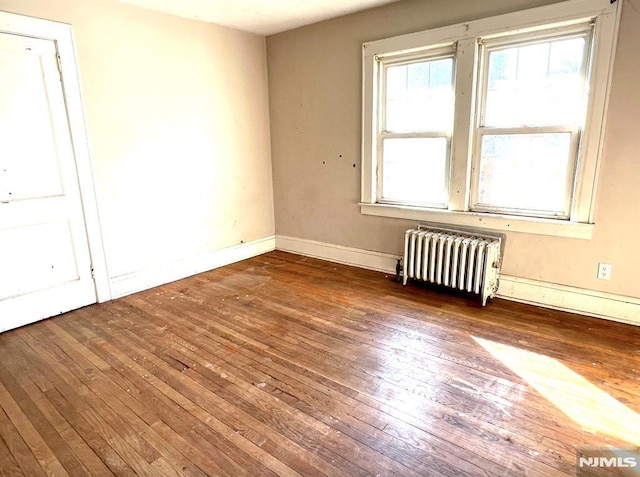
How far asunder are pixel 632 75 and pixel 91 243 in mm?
4362

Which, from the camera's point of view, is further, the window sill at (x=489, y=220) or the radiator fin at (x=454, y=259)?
the radiator fin at (x=454, y=259)

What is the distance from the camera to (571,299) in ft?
10.1

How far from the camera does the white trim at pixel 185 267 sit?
360 centimetres

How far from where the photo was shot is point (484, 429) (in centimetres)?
185

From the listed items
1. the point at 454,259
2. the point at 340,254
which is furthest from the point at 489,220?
the point at 340,254

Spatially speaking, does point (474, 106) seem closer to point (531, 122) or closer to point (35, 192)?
point (531, 122)

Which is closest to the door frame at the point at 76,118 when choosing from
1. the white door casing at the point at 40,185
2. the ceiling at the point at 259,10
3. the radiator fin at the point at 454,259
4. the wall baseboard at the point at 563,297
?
the white door casing at the point at 40,185

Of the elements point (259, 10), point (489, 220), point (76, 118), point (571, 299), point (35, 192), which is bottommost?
point (571, 299)

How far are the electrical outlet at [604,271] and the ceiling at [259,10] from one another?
9.42 ft

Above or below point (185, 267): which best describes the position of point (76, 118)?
above

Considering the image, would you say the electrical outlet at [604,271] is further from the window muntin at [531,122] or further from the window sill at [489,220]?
the window muntin at [531,122]

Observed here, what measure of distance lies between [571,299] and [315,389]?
229cm

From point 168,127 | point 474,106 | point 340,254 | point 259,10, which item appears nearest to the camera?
point 474,106


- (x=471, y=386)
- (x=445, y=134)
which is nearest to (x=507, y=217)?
(x=445, y=134)
